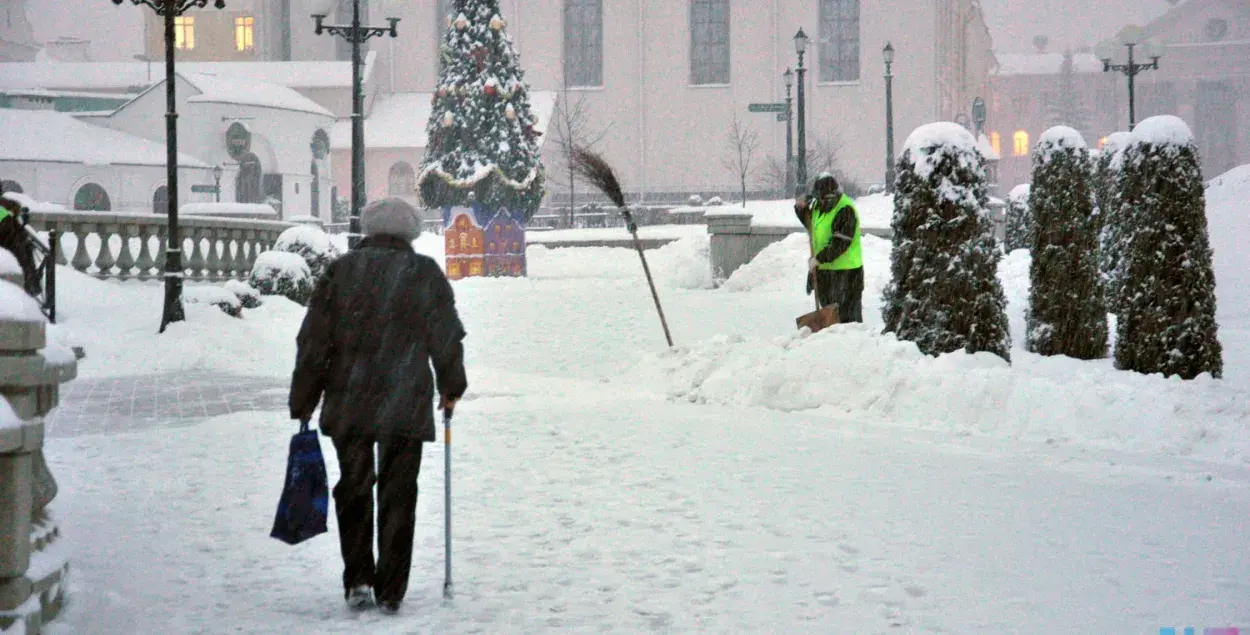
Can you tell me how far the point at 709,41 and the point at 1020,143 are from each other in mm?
51526

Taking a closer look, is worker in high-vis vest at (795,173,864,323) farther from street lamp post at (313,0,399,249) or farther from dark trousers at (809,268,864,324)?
street lamp post at (313,0,399,249)

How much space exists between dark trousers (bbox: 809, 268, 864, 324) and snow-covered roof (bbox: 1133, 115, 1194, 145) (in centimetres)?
299

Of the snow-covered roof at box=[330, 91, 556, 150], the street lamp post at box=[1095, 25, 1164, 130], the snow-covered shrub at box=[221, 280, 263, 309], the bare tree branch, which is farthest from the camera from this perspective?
the bare tree branch

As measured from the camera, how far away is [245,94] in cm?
5750

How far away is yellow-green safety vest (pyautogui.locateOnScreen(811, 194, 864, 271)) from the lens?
1377 centimetres

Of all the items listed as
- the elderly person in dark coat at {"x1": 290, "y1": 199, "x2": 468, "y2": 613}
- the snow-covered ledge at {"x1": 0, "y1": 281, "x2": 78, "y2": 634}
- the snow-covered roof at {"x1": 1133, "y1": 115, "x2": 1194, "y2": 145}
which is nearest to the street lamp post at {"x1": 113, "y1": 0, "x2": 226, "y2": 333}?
the snow-covered roof at {"x1": 1133, "y1": 115, "x2": 1194, "y2": 145}

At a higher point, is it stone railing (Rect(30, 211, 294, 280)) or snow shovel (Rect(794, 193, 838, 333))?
stone railing (Rect(30, 211, 294, 280))

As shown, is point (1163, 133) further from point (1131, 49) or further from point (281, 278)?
point (1131, 49)

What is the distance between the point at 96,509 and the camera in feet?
27.0

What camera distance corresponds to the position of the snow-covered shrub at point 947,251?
1222 centimetres

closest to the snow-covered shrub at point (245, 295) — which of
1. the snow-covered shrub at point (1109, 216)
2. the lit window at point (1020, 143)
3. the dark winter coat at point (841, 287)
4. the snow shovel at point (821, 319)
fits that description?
the dark winter coat at point (841, 287)

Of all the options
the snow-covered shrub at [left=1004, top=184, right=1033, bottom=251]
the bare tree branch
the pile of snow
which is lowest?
the pile of snow

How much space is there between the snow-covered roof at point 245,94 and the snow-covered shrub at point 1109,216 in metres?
41.1

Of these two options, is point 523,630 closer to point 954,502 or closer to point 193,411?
point 954,502
